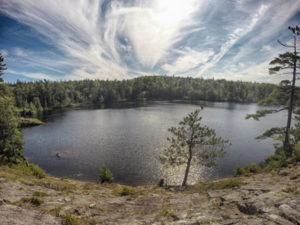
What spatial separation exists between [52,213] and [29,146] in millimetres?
41146

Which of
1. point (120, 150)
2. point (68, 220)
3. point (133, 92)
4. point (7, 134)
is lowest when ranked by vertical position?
point (120, 150)

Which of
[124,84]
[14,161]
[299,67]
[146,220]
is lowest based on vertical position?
[14,161]

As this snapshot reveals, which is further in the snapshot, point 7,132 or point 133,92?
point 133,92

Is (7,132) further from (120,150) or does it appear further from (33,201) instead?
(120,150)

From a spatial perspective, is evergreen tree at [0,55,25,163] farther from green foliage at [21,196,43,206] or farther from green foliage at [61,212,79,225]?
green foliage at [61,212,79,225]

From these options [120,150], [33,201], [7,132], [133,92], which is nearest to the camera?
[33,201]

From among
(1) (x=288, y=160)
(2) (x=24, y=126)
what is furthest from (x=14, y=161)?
(2) (x=24, y=126)

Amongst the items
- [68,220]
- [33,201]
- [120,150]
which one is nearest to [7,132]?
[33,201]

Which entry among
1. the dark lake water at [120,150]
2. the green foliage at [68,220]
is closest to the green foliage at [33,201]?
the green foliage at [68,220]

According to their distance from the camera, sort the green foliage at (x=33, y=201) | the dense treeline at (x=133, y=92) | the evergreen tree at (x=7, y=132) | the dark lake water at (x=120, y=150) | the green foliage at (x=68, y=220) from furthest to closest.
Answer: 1. the dense treeline at (x=133, y=92)
2. the dark lake water at (x=120, y=150)
3. the evergreen tree at (x=7, y=132)
4. the green foliage at (x=33, y=201)
5. the green foliage at (x=68, y=220)

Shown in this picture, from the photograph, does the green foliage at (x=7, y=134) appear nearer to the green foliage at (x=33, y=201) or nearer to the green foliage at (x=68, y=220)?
the green foliage at (x=33, y=201)

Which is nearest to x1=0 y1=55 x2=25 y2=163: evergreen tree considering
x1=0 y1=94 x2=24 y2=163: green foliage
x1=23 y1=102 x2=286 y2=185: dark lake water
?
x1=0 y1=94 x2=24 y2=163: green foliage

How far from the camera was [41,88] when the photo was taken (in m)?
119

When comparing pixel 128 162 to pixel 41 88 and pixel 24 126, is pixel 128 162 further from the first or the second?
pixel 41 88
